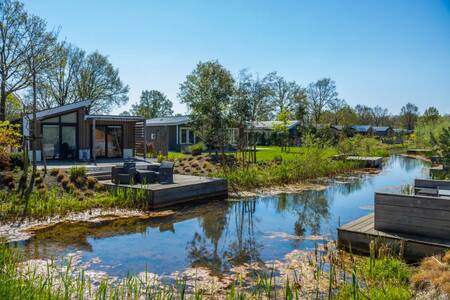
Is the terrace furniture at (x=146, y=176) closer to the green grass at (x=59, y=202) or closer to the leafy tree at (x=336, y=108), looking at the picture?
the green grass at (x=59, y=202)

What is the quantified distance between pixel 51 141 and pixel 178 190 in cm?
927

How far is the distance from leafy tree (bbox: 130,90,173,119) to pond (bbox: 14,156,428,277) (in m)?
42.1

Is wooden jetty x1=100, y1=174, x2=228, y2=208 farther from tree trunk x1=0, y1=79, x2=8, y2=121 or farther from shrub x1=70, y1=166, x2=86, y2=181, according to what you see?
tree trunk x1=0, y1=79, x2=8, y2=121

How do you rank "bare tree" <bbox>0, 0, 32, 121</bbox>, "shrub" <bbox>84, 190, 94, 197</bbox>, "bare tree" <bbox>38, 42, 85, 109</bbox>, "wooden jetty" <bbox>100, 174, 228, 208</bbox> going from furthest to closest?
"bare tree" <bbox>38, 42, 85, 109</bbox> → "bare tree" <bbox>0, 0, 32, 121</bbox> → "shrub" <bbox>84, 190, 94, 197</bbox> → "wooden jetty" <bbox>100, 174, 228, 208</bbox>

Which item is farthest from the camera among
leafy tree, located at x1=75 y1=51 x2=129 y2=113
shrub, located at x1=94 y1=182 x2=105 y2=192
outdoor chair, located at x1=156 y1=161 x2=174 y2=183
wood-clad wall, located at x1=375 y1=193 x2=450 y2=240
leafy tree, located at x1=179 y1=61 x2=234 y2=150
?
leafy tree, located at x1=75 y1=51 x2=129 y2=113

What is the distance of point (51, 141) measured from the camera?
16562 mm

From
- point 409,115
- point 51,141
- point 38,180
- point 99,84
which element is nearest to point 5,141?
point 38,180

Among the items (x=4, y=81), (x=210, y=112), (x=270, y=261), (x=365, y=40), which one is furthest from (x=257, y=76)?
(x=4, y=81)

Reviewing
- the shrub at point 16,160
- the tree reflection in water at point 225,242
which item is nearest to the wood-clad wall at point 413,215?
the tree reflection in water at point 225,242

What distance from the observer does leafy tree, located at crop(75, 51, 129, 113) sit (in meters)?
30.6

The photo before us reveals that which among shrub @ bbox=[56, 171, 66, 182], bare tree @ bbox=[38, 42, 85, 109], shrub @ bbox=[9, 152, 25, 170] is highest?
bare tree @ bbox=[38, 42, 85, 109]

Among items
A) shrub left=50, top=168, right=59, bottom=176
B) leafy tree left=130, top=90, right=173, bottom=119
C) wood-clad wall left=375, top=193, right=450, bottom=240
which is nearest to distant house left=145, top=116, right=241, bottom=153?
shrub left=50, top=168, right=59, bottom=176

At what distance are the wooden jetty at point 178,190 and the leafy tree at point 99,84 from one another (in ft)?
71.2

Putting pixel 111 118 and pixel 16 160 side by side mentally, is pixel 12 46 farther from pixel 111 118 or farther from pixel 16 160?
pixel 16 160
